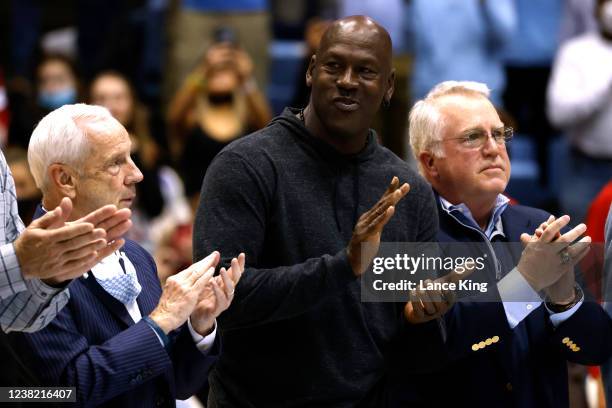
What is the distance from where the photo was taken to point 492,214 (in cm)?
446

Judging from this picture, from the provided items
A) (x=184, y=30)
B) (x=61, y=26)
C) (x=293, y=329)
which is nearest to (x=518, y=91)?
(x=184, y=30)

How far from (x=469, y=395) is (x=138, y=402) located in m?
1.08

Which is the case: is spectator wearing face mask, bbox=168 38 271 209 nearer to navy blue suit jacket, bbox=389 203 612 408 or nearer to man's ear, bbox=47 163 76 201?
navy blue suit jacket, bbox=389 203 612 408

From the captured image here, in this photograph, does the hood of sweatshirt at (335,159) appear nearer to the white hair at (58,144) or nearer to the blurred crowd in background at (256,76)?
the white hair at (58,144)

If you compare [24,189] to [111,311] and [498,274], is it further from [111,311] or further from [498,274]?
[498,274]

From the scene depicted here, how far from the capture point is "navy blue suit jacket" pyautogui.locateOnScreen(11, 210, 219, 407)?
3574 millimetres

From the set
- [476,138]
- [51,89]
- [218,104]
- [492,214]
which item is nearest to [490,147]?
[476,138]

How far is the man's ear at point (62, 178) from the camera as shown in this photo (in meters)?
3.74

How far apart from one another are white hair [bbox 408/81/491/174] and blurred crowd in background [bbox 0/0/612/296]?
1911mm

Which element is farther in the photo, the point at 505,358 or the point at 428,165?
the point at 428,165

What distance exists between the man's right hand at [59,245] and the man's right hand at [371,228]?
767mm

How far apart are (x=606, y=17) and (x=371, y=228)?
413 centimetres

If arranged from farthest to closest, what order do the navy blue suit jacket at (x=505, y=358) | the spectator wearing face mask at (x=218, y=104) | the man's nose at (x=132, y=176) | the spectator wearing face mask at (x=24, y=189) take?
1. the spectator wearing face mask at (x=218, y=104)
2. the spectator wearing face mask at (x=24, y=189)
3. the navy blue suit jacket at (x=505, y=358)
4. the man's nose at (x=132, y=176)

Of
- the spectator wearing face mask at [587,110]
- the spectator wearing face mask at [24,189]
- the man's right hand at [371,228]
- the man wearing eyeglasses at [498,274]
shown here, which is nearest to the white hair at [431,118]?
the man wearing eyeglasses at [498,274]
